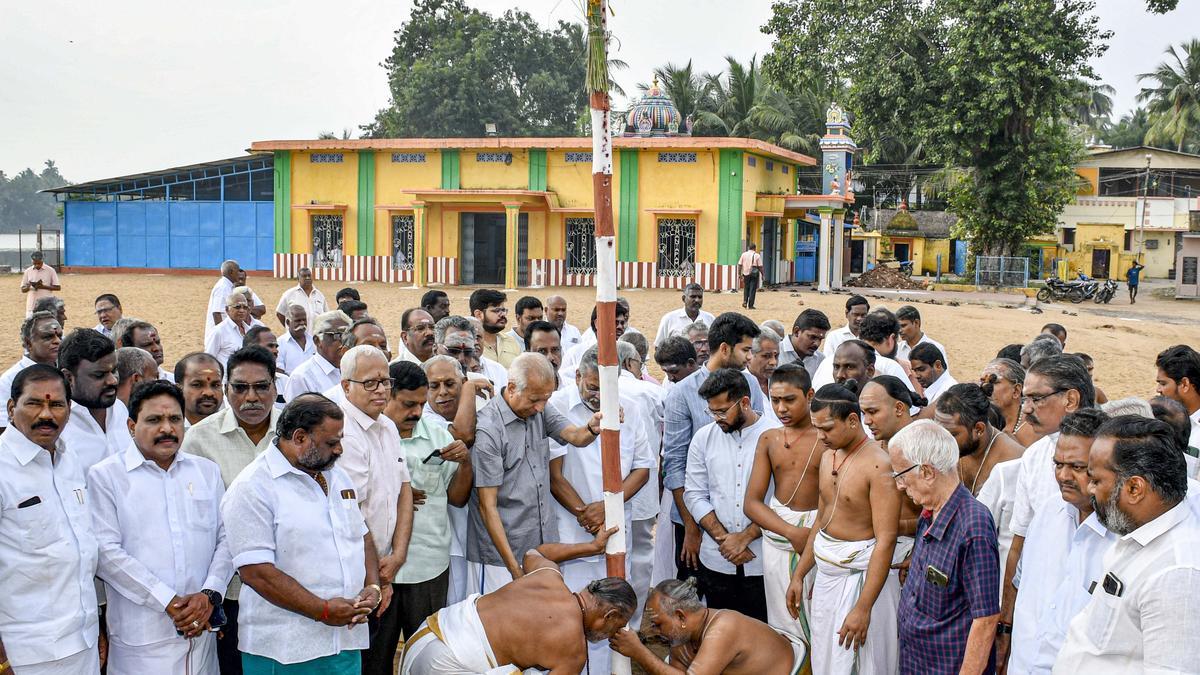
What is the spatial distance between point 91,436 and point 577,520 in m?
2.37

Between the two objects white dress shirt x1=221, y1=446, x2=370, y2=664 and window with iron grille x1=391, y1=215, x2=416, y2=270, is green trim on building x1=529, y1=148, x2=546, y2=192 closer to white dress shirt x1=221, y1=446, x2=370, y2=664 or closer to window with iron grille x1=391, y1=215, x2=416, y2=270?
window with iron grille x1=391, y1=215, x2=416, y2=270

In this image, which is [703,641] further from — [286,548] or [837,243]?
[837,243]

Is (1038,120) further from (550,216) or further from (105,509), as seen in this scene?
(105,509)

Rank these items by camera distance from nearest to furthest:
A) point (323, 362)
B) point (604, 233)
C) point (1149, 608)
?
point (1149, 608)
point (604, 233)
point (323, 362)

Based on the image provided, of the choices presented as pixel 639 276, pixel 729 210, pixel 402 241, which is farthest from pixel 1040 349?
pixel 402 241

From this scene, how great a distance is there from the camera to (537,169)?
26.9 m

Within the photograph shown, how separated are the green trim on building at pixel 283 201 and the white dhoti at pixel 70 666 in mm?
26718

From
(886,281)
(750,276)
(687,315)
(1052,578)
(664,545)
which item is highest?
(750,276)

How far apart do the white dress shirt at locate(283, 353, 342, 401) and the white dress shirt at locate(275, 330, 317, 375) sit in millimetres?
1386

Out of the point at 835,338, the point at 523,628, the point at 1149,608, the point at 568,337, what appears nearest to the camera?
the point at 1149,608

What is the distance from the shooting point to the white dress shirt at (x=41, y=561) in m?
3.48

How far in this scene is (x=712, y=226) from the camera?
1033 inches

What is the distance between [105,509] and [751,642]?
8.95 ft

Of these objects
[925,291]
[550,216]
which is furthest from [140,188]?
[925,291]
